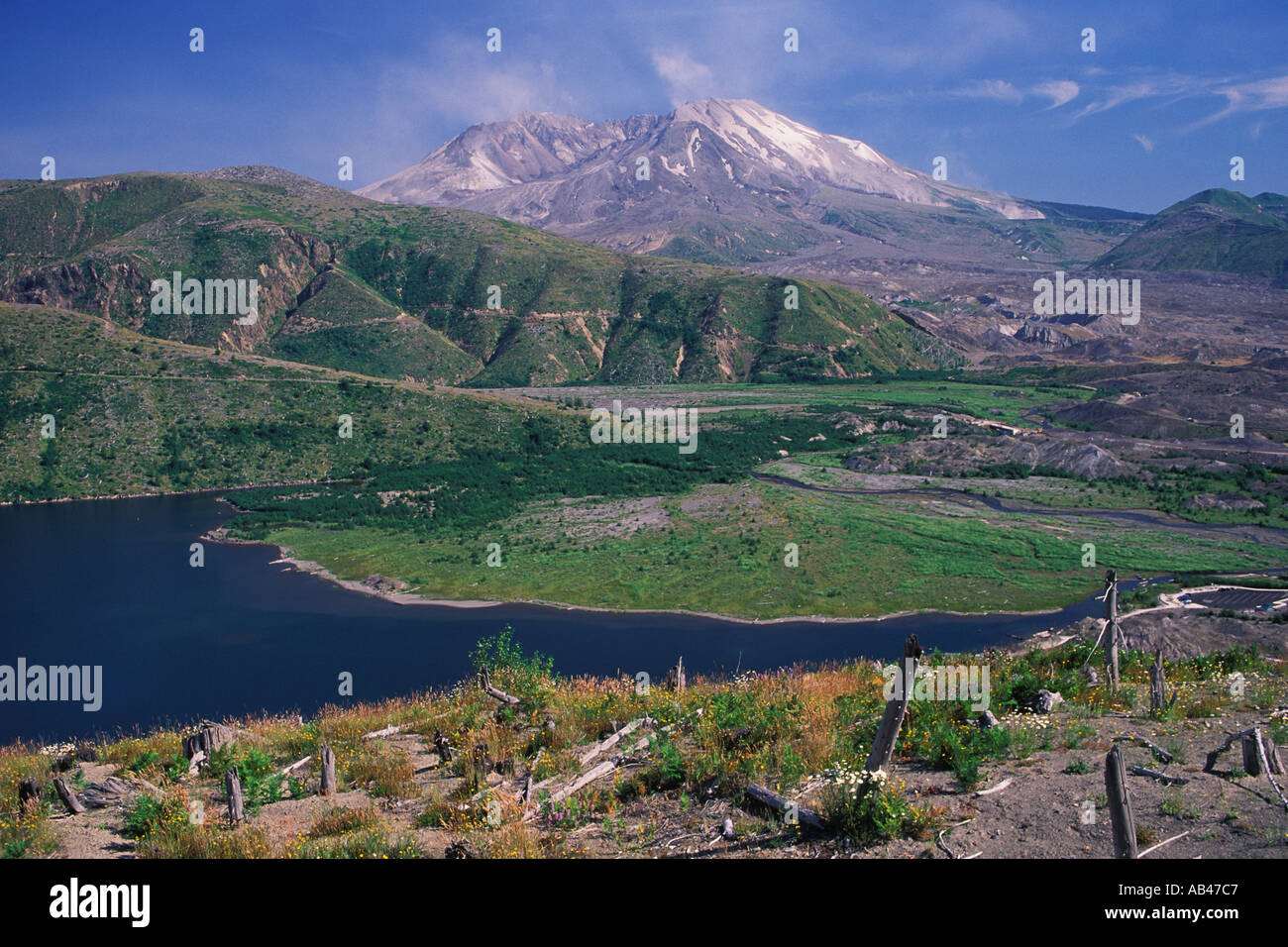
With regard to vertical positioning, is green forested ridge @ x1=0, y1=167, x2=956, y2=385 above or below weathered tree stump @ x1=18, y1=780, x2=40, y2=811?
above

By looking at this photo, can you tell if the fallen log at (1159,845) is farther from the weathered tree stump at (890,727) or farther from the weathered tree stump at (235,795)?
the weathered tree stump at (235,795)

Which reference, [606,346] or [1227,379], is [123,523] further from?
[1227,379]

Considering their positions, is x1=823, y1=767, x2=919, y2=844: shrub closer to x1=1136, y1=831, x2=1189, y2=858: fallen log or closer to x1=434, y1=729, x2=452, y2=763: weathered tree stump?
x1=1136, y1=831, x2=1189, y2=858: fallen log

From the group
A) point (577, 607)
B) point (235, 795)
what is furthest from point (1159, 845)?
point (577, 607)

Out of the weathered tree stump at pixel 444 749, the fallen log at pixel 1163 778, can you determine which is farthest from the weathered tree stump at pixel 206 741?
the fallen log at pixel 1163 778

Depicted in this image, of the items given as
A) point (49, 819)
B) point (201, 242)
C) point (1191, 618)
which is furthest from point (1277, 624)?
point (201, 242)

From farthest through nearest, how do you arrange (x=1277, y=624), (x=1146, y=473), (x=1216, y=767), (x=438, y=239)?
(x=438, y=239) → (x=1146, y=473) → (x=1277, y=624) → (x=1216, y=767)

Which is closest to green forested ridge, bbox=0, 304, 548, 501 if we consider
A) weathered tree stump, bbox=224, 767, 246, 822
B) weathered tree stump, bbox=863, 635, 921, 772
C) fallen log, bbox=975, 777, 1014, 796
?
weathered tree stump, bbox=224, 767, 246, 822
